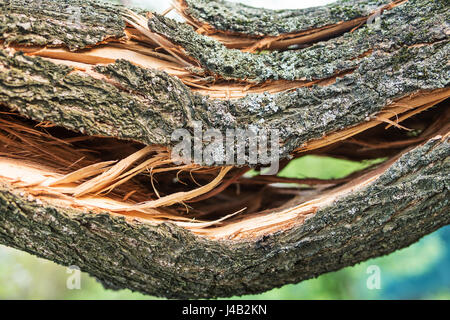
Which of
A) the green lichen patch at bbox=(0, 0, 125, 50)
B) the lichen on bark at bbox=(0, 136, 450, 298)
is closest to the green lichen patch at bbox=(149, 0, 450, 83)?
the green lichen patch at bbox=(0, 0, 125, 50)

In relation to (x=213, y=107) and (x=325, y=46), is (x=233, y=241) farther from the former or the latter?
(x=325, y=46)

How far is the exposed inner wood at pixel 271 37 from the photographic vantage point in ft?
4.30

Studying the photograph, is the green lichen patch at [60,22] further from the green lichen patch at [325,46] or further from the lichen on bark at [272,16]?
the lichen on bark at [272,16]

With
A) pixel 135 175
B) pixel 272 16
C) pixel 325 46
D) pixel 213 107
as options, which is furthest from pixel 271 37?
pixel 135 175

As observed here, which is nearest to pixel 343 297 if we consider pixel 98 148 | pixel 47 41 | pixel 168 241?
pixel 168 241

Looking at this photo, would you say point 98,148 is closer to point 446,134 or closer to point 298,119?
point 298,119

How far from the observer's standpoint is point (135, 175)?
1.27m

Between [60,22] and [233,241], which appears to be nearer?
[60,22]

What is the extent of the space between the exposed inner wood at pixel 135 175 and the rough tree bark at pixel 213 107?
20 mm

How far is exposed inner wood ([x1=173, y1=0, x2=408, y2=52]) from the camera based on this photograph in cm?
131

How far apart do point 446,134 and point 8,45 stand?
4.38 feet

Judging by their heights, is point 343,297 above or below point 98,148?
below

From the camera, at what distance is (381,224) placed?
121 centimetres

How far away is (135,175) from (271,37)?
0.67 meters
